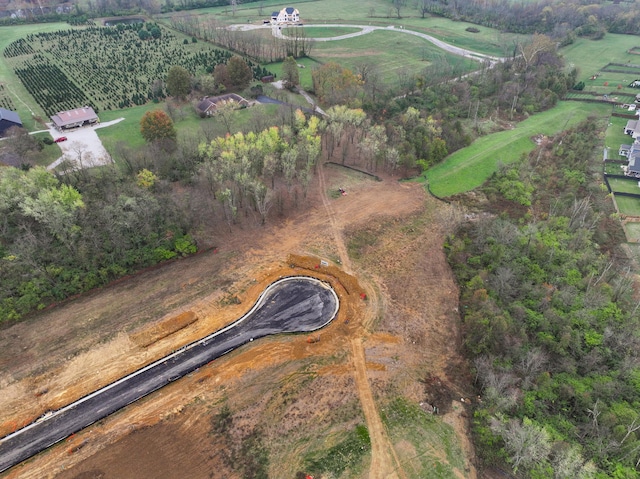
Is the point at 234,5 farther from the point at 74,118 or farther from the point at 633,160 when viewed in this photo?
the point at 633,160

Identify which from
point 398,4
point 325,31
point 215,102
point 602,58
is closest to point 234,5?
point 325,31

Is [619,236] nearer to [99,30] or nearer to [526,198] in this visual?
[526,198]

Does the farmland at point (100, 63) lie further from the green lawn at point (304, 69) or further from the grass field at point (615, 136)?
the grass field at point (615, 136)

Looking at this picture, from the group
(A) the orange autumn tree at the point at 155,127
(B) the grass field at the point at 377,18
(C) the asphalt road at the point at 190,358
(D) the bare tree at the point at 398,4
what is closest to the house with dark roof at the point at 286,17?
(B) the grass field at the point at 377,18

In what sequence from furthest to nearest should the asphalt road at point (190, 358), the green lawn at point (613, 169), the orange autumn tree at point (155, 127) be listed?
the green lawn at point (613, 169), the orange autumn tree at point (155, 127), the asphalt road at point (190, 358)

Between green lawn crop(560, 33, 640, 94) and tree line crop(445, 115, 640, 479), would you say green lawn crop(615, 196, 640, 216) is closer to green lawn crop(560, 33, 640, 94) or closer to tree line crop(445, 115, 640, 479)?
tree line crop(445, 115, 640, 479)

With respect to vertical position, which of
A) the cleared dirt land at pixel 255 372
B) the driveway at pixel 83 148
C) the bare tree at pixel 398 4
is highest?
the bare tree at pixel 398 4
